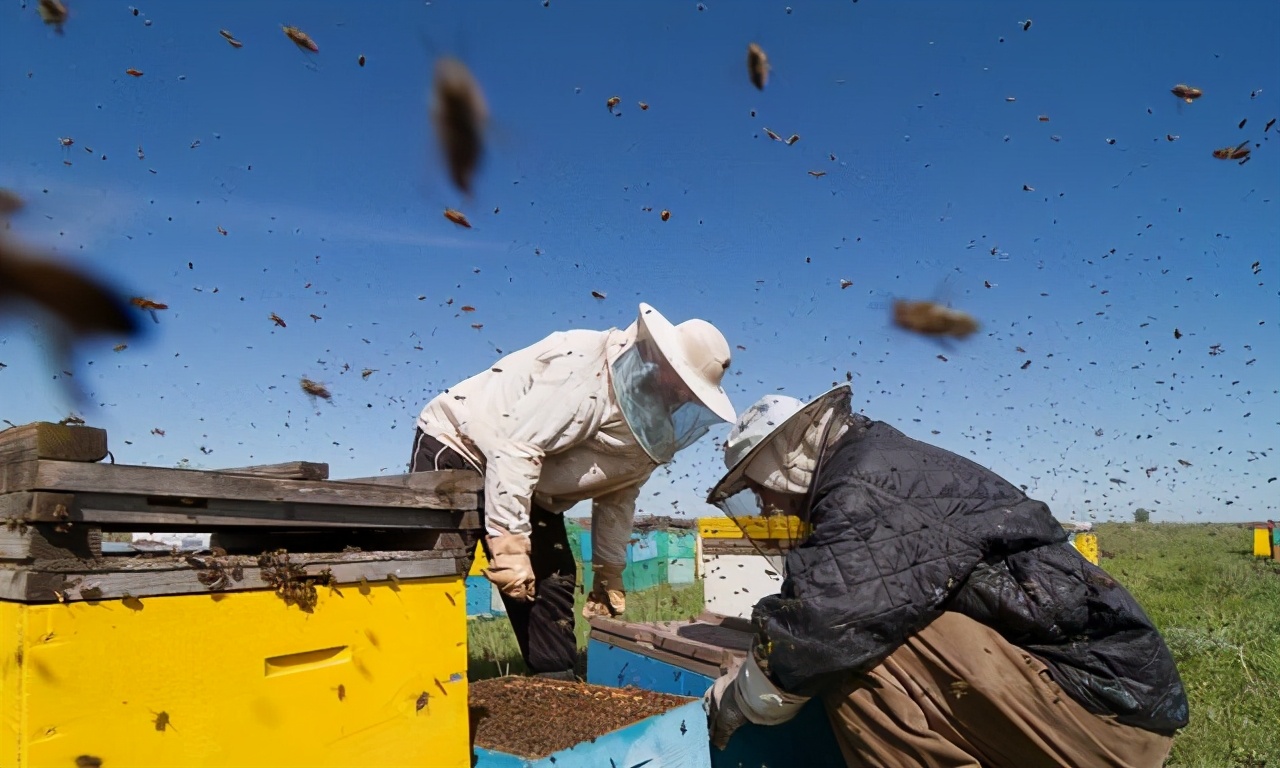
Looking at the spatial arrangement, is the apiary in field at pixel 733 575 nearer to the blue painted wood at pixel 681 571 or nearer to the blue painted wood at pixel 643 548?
the blue painted wood at pixel 643 548

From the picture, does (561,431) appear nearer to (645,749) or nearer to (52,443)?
(645,749)

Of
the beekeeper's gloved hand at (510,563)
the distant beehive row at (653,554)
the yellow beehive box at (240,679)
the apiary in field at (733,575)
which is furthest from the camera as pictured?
the distant beehive row at (653,554)

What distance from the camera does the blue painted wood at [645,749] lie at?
266 centimetres

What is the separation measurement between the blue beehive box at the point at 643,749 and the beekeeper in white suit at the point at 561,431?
0.73 meters

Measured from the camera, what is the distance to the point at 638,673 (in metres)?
4.07

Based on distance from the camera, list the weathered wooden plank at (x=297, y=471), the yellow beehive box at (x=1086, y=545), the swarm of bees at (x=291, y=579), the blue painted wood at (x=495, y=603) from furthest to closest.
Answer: the yellow beehive box at (x=1086, y=545) < the blue painted wood at (x=495, y=603) < the weathered wooden plank at (x=297, y=471) < the swarm of bees at (x=291, y=579)

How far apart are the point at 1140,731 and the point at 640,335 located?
2.35 m

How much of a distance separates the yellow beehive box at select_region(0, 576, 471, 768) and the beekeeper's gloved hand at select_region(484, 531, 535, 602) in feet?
2.00

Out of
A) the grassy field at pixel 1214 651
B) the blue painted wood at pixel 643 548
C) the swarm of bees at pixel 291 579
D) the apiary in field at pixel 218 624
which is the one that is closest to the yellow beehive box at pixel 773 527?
the apiary in field at pixel 218 624

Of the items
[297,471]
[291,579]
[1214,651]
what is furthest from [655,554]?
[291,579]

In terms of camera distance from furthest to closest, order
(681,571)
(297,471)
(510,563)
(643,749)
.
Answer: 1. (681,571)
2. (510,563)
3. (643,749)
4. (297,471)

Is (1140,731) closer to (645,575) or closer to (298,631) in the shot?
(298,631)

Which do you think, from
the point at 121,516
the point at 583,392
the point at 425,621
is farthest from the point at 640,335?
the point at 121,516

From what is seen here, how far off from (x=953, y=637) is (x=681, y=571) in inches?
512
